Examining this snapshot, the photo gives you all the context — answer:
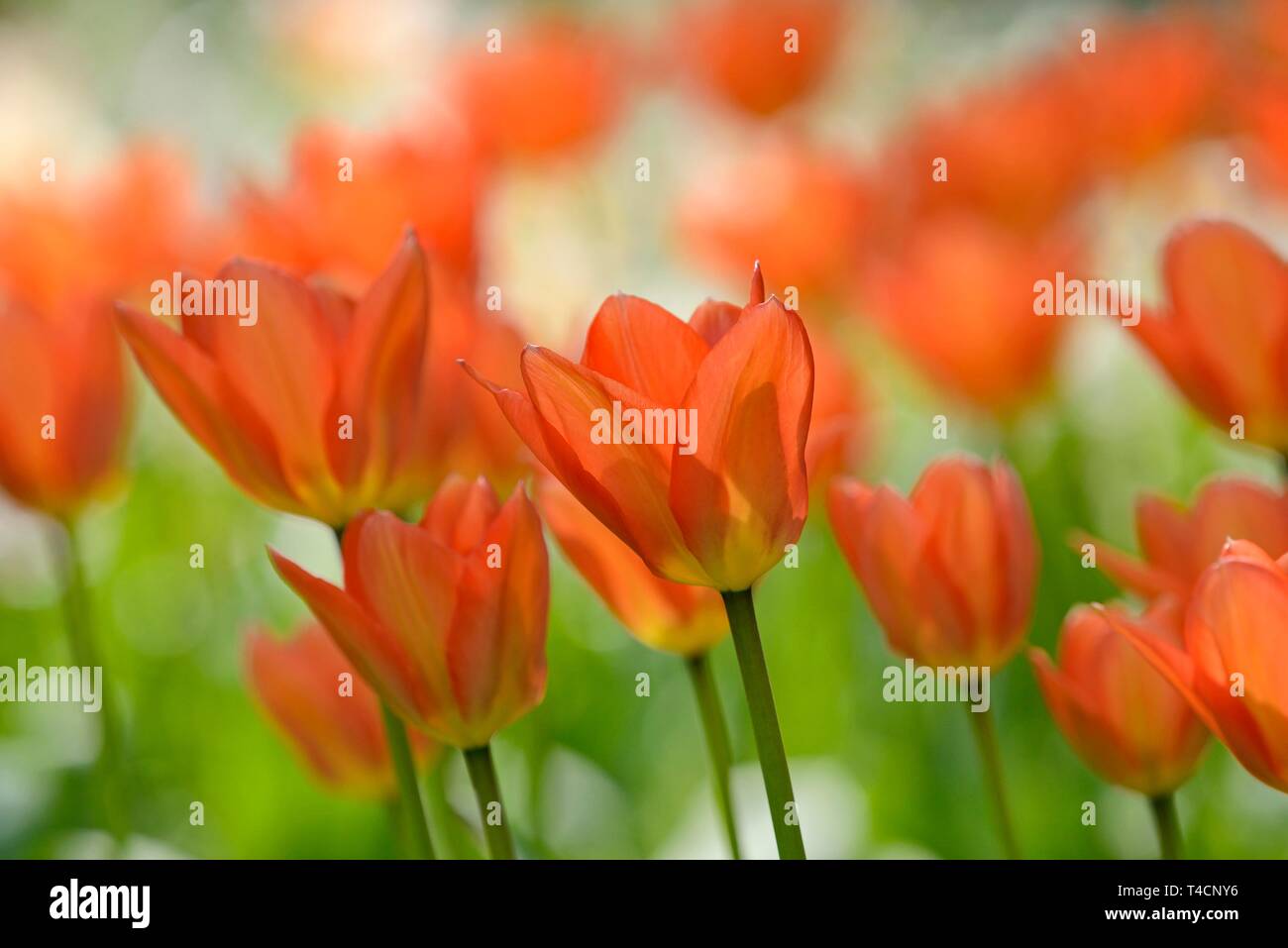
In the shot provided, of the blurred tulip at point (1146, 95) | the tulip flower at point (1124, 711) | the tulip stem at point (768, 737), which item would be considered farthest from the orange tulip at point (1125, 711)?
the blurred tulip at point (1146, 95)

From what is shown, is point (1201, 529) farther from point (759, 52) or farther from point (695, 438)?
point (759, 52)

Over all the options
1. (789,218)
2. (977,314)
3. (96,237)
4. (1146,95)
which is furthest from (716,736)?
(1146,95)

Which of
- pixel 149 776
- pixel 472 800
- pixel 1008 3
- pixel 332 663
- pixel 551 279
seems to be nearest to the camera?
pixel 332 663

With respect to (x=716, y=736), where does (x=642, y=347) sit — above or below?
above

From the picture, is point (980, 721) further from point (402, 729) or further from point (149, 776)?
point (149, 776)

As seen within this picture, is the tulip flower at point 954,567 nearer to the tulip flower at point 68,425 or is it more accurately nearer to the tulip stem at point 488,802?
the tulip stem at point 488,802

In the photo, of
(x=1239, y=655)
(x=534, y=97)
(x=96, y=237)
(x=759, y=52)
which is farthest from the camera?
(x=759, y=52)
